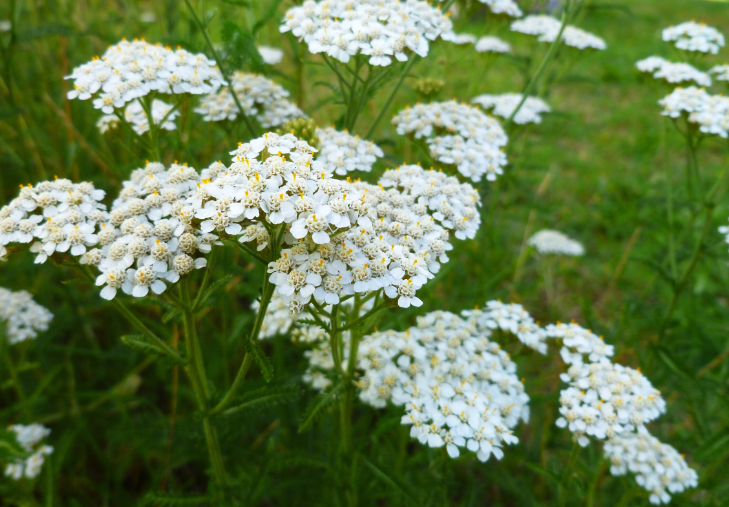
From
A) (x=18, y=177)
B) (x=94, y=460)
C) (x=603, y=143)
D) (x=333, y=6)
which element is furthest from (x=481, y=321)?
(x=603, y=143)

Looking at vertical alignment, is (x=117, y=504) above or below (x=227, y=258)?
below

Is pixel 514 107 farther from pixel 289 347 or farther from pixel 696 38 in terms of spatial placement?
pixel 289 347

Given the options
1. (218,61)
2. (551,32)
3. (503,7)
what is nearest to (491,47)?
(551,32)

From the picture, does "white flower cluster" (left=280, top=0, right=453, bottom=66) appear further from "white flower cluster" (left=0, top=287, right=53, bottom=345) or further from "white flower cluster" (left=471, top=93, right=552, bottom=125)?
"white flower cluster" (left=0, top=287, right=53, bottom=345)

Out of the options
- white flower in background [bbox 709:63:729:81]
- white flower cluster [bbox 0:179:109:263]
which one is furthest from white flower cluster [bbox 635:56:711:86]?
white flower cluster [bbox 0:179:109:263]

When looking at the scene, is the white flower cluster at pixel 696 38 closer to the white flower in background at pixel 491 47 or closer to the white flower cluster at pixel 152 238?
the white flower in background at pixel 491 47

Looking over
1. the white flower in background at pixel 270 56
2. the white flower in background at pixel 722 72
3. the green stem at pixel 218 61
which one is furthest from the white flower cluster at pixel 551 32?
the green stem at pixel 218 61

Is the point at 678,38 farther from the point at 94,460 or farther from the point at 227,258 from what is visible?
the point at 94,460
